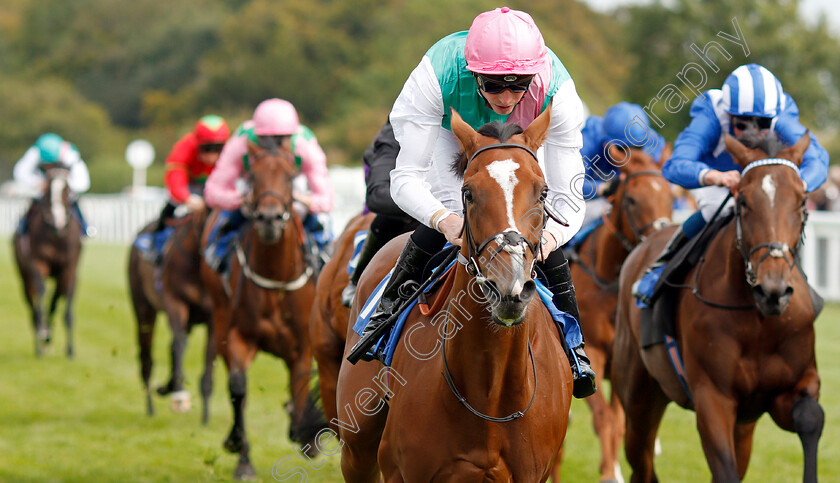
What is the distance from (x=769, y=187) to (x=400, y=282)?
181 centimetres

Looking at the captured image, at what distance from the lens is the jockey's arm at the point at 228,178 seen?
758 centimetres

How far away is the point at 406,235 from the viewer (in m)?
4.68

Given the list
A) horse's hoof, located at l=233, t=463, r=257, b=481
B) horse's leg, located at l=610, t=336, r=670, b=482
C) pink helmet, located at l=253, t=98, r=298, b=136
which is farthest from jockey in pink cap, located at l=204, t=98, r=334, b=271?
horse's leg, located at l=610, t=336, r=670, b=482

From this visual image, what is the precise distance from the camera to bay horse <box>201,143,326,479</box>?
6.97 meters

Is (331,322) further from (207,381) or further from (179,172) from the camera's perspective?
(179,172)

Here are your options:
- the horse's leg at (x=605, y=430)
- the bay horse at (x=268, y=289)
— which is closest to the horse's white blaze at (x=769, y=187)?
the horse's leg at (x=605, y=430)

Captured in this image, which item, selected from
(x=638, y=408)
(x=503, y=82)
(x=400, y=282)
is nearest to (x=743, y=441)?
(x=638, y=408)

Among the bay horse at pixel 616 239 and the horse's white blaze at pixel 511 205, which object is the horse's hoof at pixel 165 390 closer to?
the bay horse at pixel 616 239

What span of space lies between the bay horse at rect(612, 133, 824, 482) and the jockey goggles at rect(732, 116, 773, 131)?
36 cm

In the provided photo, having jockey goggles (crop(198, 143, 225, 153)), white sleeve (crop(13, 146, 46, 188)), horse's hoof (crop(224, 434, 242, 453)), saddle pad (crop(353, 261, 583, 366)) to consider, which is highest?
white sleeve (crop(13, 146, 46, 188))

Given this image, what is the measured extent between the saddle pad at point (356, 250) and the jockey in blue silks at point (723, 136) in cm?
156

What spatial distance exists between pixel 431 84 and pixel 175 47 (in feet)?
203

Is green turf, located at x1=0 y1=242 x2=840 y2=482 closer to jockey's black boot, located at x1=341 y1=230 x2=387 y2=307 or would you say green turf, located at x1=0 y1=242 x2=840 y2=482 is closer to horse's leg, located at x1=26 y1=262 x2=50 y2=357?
horse's leg, located at x1=26 y1=262 x2=50 y2=357

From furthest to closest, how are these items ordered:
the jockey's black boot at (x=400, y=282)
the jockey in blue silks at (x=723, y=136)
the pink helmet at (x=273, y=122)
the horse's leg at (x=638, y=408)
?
the pink helmet at (x=273, y=122) < the horse's leg at (x=638, y=408) < the jockey in blue silks at (x=723, y=136) < the jockey's black boot at (x=400, y=282)
